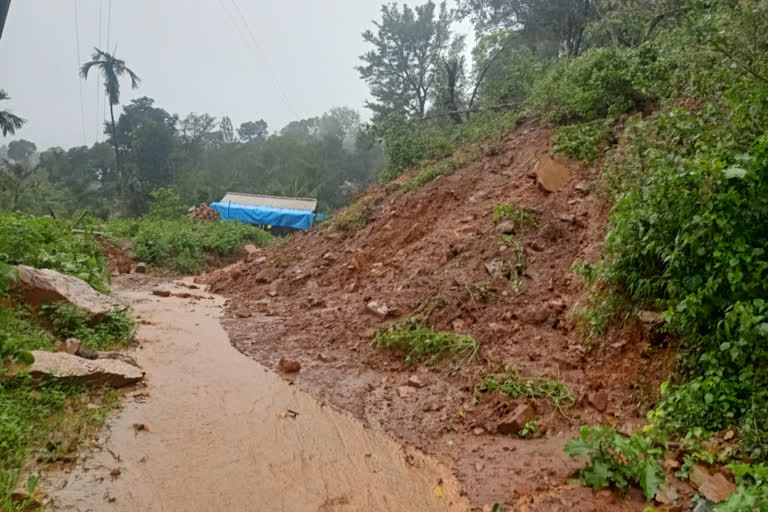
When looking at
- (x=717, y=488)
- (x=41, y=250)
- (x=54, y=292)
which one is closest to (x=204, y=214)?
(x=41, y=250)

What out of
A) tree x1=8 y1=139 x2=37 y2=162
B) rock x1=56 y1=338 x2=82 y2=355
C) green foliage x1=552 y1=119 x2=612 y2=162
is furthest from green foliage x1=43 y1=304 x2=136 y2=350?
tree x1=8 y1=139 x2=37 y2=162

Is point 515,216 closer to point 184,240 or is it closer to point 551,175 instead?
point 551,175

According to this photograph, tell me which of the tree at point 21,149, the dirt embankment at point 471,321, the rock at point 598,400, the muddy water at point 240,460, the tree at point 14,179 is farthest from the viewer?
the tree at point 21,149

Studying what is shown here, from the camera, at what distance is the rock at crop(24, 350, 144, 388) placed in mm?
3846

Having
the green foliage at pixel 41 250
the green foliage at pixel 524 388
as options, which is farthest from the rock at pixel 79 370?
the green foliage at pixel 524 388

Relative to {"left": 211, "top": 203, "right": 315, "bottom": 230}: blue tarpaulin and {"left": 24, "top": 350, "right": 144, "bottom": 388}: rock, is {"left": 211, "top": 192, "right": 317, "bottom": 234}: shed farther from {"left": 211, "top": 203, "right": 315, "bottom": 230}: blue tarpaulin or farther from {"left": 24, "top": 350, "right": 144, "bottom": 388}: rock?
{"left": 24, "top": 350, "right": 144, "bottom": 388}: rock

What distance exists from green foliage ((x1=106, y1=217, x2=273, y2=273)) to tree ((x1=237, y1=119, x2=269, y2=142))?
3191cm

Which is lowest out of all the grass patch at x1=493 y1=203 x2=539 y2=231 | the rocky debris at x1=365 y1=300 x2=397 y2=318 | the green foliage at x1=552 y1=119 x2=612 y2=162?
the rocky debris at x1=365 y1=300 x2=397 y2=318

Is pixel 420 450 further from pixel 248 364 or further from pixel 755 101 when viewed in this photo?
pixel 755 101

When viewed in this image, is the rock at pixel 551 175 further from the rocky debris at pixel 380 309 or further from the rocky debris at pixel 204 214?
the rocky debris at pixel 204 214

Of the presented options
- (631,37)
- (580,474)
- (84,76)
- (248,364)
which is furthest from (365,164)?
(580,474)

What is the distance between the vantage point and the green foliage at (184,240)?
13.9 metres

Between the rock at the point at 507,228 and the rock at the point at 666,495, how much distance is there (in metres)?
4.13

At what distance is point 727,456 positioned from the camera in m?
2.64
